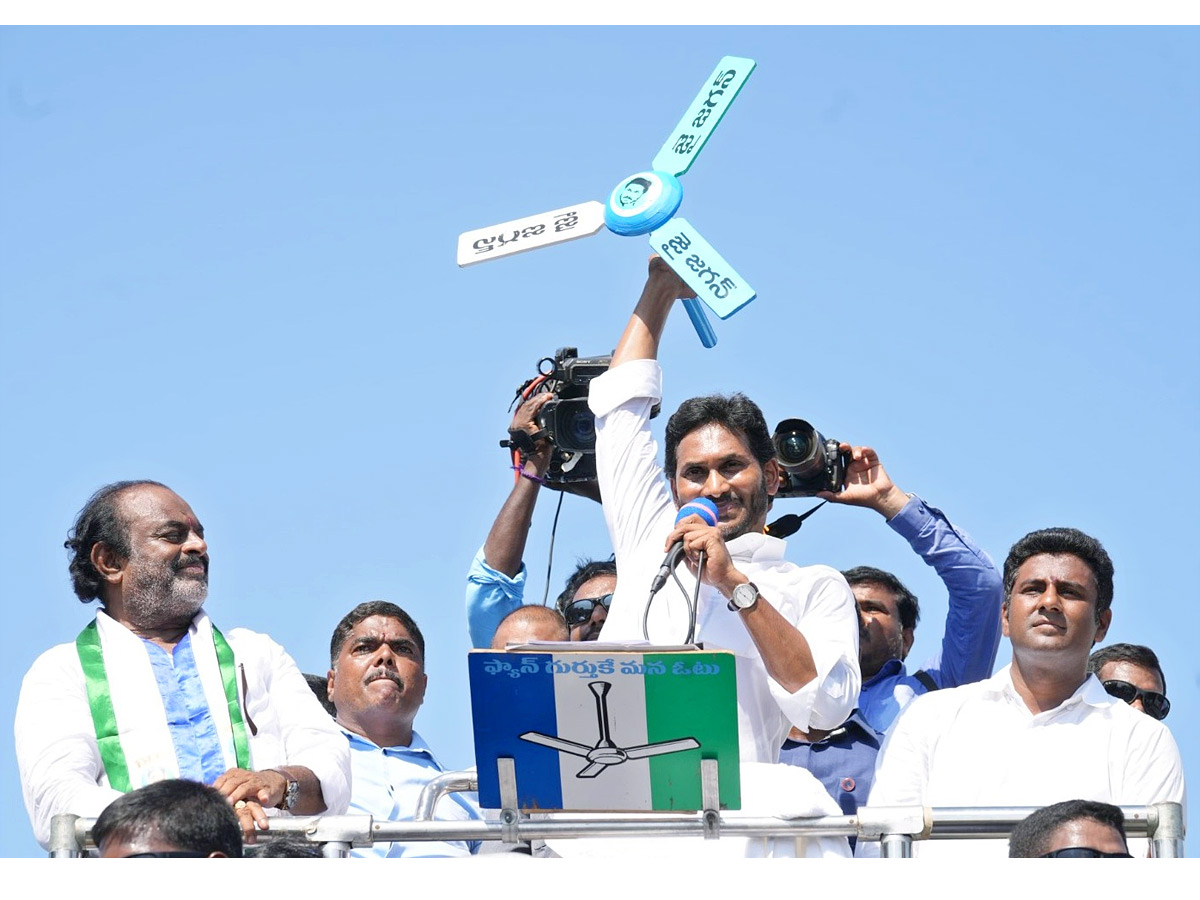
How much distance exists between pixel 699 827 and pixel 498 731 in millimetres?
533

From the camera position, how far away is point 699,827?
4.72m

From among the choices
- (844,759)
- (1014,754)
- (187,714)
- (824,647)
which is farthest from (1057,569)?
(187,714)

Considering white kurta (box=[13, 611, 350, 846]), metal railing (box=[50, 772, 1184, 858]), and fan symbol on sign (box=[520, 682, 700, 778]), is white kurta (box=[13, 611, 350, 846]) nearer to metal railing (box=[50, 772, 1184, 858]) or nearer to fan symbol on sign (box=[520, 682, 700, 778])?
metal railing (box=[50, 772, 1184, 858])

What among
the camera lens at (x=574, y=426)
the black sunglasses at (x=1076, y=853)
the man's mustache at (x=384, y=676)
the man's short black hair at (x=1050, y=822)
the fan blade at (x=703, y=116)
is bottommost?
the black sunglasses at (x=1076, y=853)

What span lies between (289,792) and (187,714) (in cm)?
50

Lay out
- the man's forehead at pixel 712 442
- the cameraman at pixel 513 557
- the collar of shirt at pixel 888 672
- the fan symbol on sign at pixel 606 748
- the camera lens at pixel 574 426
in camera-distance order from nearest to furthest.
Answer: the fan symbol on sign at pixel 606 748 < the man's forehead at pixel 712 442 < the collar of shirt at pixel 888 672 < the camera lens at pixel 574 426 < the cameraman at pixel 513 557

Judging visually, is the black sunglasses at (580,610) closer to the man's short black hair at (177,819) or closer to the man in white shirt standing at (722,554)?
the man in white shirt standing at (722,554)

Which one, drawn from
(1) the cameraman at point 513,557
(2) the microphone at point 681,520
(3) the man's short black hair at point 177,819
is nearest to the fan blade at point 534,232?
(2) the microphone at point 681,520

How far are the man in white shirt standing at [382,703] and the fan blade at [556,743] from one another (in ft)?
5.98

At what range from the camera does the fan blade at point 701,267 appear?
5.93m

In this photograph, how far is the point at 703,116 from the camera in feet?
21.0

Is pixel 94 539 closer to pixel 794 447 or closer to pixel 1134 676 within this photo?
pixel 794 447

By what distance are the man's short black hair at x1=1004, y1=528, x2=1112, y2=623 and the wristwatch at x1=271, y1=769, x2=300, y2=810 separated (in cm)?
229

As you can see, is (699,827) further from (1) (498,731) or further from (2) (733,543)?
(2) (733,543)
